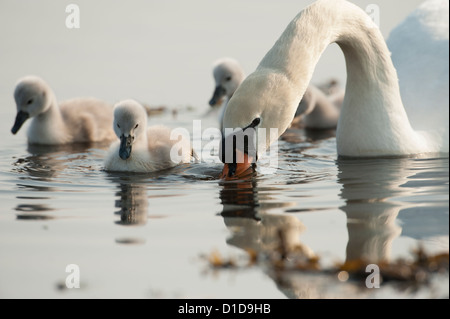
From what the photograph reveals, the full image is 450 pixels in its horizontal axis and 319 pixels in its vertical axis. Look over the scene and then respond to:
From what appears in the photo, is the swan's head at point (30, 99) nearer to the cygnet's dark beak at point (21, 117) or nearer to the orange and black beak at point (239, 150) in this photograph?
the cygnet's dark beak at point (21, 117)

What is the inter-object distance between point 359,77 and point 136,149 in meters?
2.32

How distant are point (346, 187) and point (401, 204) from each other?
870 mm

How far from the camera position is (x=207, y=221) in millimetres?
5398

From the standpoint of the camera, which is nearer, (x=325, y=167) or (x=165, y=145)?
(x=325, y=167)

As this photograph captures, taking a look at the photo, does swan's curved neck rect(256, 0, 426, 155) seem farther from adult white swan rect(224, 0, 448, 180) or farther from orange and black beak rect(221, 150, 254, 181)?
orange and black beak rect(221, 150, 254, 181)

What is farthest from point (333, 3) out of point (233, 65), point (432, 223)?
point (233, 65)

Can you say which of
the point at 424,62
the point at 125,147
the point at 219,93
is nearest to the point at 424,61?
the point at 424,62

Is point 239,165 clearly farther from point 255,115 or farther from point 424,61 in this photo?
point 424,61

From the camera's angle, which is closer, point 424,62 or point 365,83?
point 365,83

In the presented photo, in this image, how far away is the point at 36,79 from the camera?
1091cm

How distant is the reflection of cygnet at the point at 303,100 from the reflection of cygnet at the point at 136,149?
347 cm

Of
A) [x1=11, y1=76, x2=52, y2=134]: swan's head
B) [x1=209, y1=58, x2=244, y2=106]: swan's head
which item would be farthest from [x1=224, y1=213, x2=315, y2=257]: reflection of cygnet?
[x1=209, y1=58, x2=244, y2=106]: swan's head

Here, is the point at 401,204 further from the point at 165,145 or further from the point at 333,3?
the point at 165,145
